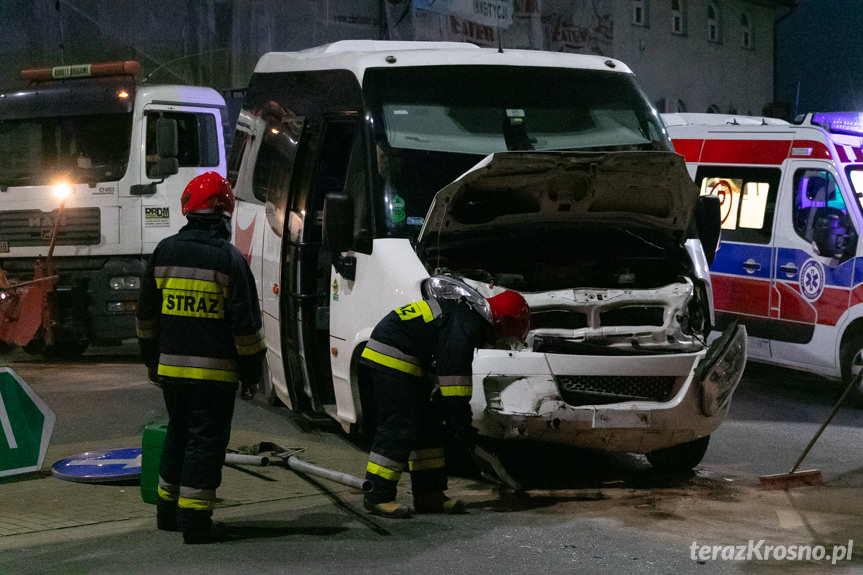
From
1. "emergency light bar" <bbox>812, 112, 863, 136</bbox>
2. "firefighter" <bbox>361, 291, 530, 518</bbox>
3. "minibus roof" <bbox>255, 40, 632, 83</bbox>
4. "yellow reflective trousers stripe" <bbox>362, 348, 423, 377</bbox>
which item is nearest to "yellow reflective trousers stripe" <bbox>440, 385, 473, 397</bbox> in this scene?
"firefighter" <bbox>361, 291, 530, 518</bbox>

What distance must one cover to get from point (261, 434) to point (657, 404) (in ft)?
11.2

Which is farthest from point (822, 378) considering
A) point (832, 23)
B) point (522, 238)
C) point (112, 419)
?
point (832, 23)

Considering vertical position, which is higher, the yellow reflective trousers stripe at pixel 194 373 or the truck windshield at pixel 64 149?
the truck windshield at pixel 64 149

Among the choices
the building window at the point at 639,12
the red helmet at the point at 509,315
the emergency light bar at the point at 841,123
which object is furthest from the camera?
the building window at the point at 639,12

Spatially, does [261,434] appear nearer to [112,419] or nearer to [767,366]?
[112,419]

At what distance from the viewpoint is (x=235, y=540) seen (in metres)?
6.02

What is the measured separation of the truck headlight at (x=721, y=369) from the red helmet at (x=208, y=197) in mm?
2879

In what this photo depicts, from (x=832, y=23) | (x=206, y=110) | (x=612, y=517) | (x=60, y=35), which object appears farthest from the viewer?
(x=832, y=23)

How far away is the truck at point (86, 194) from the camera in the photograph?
12.6 meters

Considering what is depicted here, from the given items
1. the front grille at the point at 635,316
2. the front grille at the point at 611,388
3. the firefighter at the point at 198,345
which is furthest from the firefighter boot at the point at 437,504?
the front grille at the point at 635,316

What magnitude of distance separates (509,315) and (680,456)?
208 cm

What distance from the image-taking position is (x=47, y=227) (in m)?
12.8

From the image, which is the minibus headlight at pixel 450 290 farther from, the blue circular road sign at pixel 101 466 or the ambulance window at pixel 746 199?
the ambulance window at pixel 746 199

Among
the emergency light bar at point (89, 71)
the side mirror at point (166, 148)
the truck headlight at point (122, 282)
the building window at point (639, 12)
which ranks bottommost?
the truck headlight at point (122, 282)
